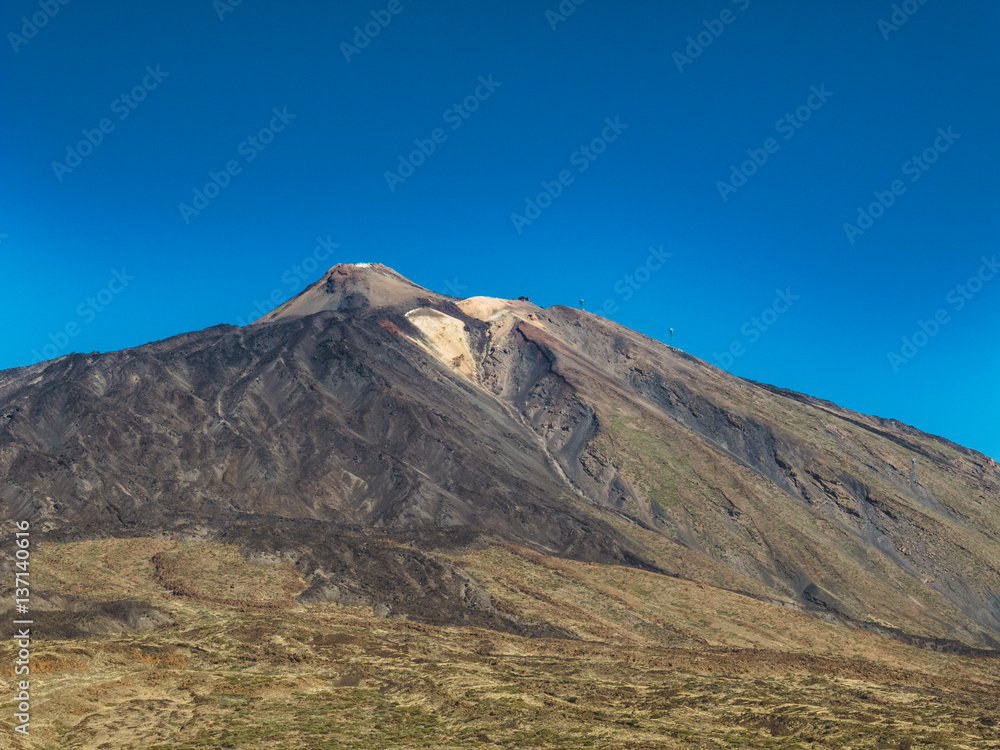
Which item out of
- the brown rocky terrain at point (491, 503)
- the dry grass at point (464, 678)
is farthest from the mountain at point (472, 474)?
the dry grass at point (464, 678)

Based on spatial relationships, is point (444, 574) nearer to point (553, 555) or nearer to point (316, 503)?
point (553, 555)

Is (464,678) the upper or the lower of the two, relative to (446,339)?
lower

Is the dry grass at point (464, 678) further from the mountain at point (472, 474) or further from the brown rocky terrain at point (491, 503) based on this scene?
the mountain at point (472, 474)

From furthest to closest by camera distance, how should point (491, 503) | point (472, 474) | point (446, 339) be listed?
point (446, 339) < point (472, 474) < point (491, 503)

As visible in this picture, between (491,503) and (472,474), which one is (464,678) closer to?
(491,503)

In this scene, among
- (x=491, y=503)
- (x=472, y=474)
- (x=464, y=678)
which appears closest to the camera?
(x=464, y=678)

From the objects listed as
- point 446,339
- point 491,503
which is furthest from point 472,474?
point 446,339

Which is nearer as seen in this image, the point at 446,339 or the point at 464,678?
the point at 464,678

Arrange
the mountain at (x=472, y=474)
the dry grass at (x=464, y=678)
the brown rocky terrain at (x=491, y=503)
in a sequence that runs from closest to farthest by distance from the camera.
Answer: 1. the dry grass at (x=464, y=678)
2. the brown rocky terrain at (x=491, y=503)
3. the mountain at (x=472, y=474)

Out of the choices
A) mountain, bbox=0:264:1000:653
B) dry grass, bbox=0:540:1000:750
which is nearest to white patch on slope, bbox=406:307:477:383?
mountain, bbox=0:264:1000:653

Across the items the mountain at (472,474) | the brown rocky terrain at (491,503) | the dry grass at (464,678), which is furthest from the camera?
the mountain at (472,474)
